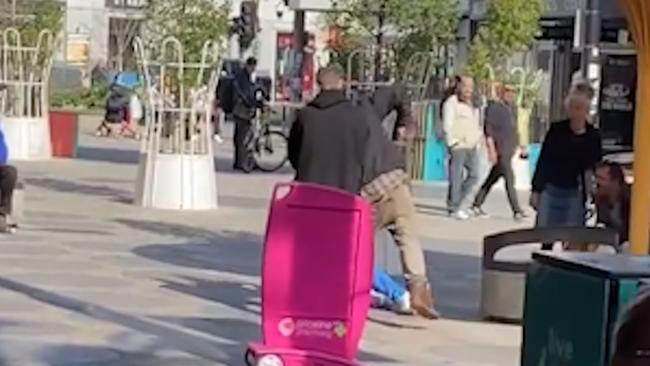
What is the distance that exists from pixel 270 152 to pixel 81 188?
8167mm

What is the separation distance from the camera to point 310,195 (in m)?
8.75

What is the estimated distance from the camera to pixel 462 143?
20688mm

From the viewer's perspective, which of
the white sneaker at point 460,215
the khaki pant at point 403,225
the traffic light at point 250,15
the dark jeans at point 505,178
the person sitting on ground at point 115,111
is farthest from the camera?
the traffic light at point 250,15

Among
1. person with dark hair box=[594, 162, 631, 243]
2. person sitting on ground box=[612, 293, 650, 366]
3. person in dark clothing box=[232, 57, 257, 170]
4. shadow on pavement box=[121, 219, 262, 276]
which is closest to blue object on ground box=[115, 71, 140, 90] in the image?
person in dark clothing box=[232, 57, 257, 170]

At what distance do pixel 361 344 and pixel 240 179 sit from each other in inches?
626

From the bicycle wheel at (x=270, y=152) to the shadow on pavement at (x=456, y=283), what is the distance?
1238 cm

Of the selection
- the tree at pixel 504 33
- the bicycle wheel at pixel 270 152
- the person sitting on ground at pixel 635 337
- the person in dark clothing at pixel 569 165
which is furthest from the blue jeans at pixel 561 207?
the bicycle wheel at pixel 270 152

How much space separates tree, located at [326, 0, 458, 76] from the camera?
30.8 m

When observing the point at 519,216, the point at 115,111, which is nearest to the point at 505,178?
the point at 519,216

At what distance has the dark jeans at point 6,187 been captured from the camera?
1623cm

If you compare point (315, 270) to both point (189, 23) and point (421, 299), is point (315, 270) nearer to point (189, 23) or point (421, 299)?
point (421, 299)

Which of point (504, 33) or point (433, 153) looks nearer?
point (433, 153)

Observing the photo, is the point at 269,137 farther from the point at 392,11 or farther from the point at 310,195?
the point at 310,195

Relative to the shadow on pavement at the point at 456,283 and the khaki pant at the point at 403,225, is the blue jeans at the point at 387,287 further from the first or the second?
the shadow on pavement at the point at 456,283
